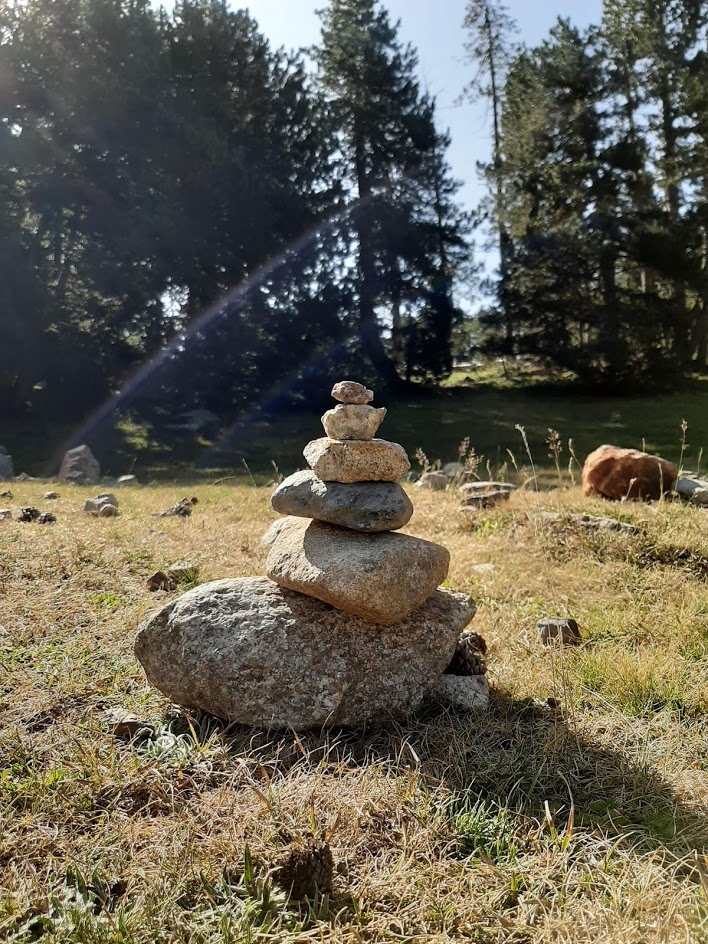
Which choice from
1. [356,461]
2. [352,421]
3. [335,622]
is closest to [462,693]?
[335,622]

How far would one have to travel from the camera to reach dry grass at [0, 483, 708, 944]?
1.89m

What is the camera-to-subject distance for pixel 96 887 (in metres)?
2.01

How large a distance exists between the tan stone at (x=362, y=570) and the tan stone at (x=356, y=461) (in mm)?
286

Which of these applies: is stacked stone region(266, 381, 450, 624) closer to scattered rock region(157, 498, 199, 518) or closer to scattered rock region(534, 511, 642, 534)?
scattered rock region(534, 511, 642, 534)

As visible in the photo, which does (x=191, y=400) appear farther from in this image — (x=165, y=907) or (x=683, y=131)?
(x=165, y=907)

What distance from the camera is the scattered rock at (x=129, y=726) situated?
111 inches

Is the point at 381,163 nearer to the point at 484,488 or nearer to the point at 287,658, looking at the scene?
the point at 484,488

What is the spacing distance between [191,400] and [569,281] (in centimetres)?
1241

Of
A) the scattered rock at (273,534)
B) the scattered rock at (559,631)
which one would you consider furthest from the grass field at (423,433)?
the scattered rock at (559,631)

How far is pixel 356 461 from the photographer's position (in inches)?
130

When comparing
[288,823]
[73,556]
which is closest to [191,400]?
[73,556]

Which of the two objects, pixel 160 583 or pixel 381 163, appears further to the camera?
pixel 381 163

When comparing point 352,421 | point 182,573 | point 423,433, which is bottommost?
point 423,433

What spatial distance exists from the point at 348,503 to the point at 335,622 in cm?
57
